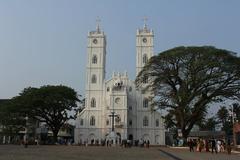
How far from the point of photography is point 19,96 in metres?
77.2

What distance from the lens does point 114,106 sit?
86188 millimetres

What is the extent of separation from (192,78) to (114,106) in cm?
3762

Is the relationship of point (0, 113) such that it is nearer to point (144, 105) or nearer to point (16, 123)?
point (16, 123)

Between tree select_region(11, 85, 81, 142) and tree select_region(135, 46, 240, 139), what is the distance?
27.0 meters

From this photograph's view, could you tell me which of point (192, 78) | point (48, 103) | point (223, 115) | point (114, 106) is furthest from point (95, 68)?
point (192, 78)

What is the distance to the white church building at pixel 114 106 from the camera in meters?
86.2

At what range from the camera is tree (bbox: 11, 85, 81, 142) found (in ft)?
245

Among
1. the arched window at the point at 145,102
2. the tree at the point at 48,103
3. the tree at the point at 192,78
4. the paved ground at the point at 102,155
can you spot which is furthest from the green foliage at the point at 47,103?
the paved ground at the point at 102,155

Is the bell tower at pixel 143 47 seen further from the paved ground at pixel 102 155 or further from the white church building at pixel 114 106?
the paved ground at pixel 102 155

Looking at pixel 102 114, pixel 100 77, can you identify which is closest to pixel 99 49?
pixel 100 77

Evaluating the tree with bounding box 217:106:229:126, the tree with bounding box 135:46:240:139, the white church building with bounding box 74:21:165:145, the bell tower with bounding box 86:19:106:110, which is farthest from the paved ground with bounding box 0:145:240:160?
the tree with bounding box 217:106:229:126

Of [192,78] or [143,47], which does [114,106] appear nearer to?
[143,47]

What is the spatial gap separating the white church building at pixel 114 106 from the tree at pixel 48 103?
32.1 feet

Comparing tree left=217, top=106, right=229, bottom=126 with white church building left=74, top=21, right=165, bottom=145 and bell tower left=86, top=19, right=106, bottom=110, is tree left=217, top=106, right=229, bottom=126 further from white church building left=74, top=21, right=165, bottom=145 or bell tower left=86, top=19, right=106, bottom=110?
bell tower left=86, top=19, right=106, bottom=110
